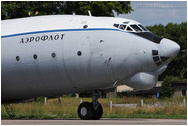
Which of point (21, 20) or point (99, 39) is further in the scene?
point (21, 20)

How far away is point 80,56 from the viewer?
25938mm

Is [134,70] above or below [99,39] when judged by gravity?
below

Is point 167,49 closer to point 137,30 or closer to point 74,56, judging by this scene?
point 137,30

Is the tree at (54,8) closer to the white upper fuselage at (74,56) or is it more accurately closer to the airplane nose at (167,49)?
the white upper fuselage at (74,56)

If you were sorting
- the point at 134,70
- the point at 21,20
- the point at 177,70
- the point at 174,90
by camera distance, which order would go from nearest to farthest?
the point at 134,70, the point at 21,20, the point at 174,90, the point at 177,70

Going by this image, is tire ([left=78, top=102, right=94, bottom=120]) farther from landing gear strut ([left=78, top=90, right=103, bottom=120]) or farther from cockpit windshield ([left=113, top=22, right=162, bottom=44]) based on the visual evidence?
cockpit windshield ([left=113, top=22, right=162, bottom=44])

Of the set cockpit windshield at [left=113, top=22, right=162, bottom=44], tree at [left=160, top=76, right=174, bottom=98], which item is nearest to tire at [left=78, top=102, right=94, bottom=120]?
cockpit windshield at [left=113, top=22, right=162, bottom=44]

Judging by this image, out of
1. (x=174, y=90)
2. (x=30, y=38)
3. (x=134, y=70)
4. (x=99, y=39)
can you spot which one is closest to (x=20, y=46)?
(x=30, y=38)

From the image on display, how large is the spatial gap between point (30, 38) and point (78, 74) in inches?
129

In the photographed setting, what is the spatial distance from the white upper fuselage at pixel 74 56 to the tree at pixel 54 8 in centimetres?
3010

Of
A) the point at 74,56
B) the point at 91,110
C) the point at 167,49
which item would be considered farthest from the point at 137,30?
the point at 91,110

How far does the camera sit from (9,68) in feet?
89.6

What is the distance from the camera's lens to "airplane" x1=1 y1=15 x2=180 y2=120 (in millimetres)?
25656

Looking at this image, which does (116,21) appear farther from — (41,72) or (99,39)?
(41,72)
